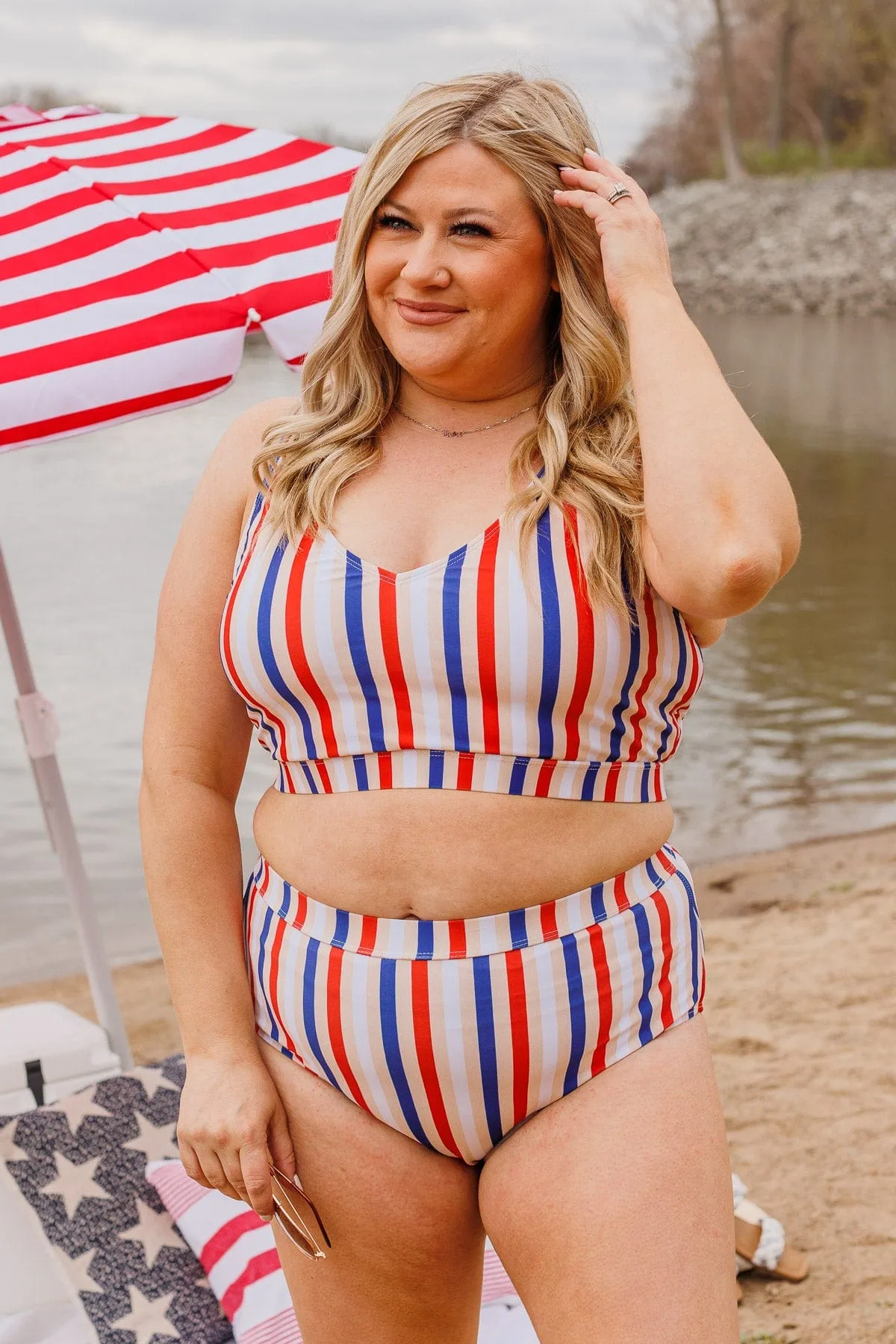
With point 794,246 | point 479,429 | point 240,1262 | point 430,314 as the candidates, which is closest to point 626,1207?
point 479,429

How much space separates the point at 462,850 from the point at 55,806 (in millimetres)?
2214

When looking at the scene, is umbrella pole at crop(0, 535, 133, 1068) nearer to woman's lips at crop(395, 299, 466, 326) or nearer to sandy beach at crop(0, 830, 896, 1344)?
sandy beach at crop(0, 830, 896, 1344)

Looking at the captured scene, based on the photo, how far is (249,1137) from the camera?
5.28 feet

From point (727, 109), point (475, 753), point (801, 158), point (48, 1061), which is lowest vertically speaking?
point (801, 158)

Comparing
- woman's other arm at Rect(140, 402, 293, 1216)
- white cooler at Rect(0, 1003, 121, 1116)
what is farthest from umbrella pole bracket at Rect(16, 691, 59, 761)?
woman's other arm at Rect(140, 402, 293, 1216)

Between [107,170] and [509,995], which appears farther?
[107,170]

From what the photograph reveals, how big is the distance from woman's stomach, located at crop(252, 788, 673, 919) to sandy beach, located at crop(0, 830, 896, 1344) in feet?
6.25

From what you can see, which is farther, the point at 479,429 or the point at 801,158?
the point at 801,158

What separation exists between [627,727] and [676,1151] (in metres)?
0.46

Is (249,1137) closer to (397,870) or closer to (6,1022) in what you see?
(397,870)

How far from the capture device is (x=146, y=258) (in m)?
2.63

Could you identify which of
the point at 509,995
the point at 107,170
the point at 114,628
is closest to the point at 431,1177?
the point at 509,995

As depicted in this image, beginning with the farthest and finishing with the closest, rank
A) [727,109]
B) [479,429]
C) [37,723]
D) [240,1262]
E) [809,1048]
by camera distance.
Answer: [727,109]
[809,1048]
[37,723]
[240,1262]
[479,429]

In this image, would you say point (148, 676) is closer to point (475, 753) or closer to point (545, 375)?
point (545, 375)
